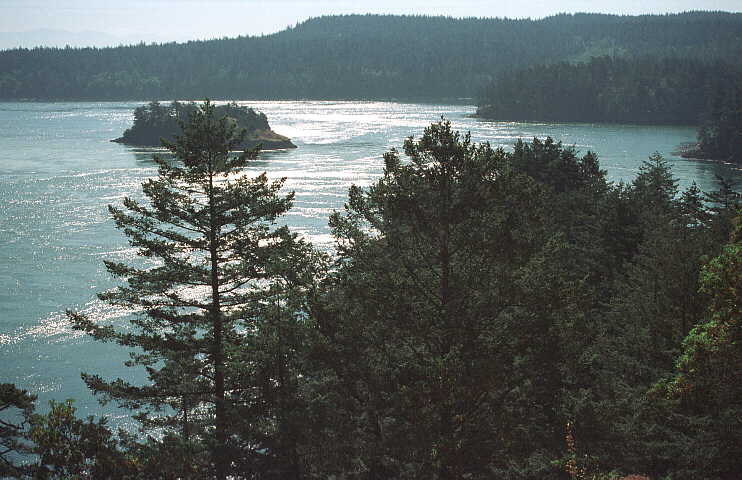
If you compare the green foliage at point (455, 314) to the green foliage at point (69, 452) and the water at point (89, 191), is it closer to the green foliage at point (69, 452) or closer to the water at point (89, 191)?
the green foliage at point (69, 452)

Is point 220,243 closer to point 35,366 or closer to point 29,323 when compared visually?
point 35,366

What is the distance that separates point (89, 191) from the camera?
86.8 metres

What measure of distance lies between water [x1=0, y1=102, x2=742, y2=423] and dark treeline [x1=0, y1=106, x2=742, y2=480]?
Result: 16.6 meters

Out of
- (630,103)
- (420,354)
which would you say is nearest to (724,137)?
(630,103)

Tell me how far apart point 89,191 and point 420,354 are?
262 feet

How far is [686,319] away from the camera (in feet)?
79.7

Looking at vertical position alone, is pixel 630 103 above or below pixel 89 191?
above

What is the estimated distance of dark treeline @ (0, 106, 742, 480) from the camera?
49.2 feet

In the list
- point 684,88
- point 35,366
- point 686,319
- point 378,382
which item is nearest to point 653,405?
point 686,319

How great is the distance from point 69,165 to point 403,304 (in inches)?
4104

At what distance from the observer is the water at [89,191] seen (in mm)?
40594

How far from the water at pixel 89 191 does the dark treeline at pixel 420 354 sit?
1658 cm

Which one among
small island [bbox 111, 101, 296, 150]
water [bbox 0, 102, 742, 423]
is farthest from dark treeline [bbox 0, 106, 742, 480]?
small island [bbox 111, 101, 296, 150]

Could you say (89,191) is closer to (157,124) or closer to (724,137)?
(157,124)
